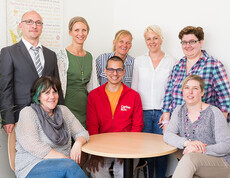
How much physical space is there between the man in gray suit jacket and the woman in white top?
42.6 inches

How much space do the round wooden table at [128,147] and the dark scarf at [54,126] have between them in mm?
189

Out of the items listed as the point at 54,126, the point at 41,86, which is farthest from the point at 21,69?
the point at 54,126

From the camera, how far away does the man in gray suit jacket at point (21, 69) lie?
2.43 m

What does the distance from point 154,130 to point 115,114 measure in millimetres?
587

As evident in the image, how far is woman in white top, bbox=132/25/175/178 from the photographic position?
125 inches

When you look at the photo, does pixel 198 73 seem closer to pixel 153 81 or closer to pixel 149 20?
pixel 153 81

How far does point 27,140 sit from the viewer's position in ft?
6.89

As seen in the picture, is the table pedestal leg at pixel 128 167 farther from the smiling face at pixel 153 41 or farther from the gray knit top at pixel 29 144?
the smiling face at pixel 153 41

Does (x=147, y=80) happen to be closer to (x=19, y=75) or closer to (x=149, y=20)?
(x=149, y=20)

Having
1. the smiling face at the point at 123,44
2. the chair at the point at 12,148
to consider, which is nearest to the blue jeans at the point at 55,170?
the chair at the point at 12,148

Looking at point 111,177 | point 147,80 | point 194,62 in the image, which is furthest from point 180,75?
point 111,177

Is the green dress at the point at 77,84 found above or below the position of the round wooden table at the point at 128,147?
above

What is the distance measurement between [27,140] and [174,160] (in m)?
2.05

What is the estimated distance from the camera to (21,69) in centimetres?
252
